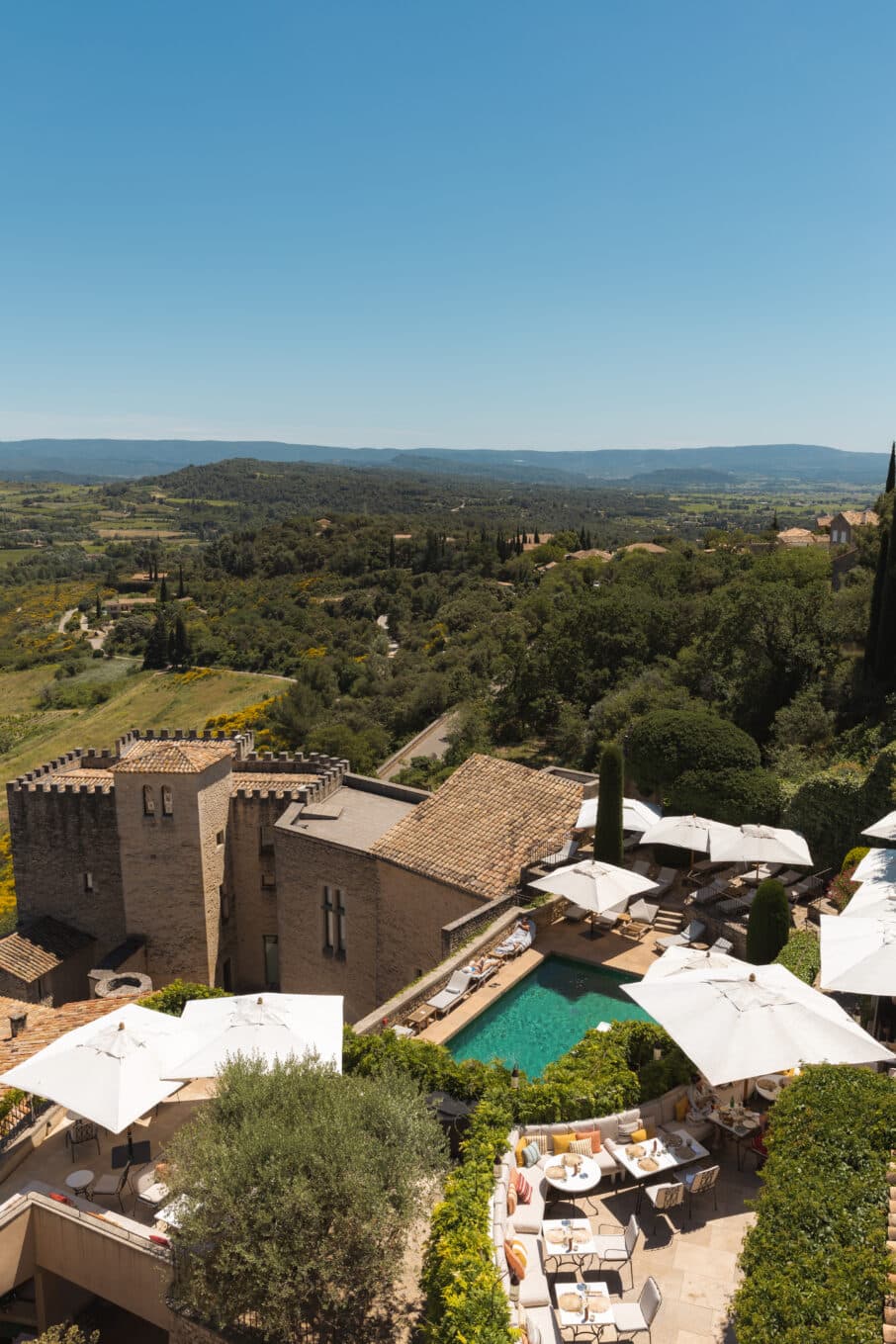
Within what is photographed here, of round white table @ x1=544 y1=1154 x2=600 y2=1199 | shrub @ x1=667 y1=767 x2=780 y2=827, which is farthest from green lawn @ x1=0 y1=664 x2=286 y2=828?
round white table @ x1=544 y1=1154 x2=600 y2=1199

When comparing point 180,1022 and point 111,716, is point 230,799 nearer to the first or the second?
point 180,1022

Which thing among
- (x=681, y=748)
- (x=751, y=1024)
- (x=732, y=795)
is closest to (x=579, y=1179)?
(x=751, y=1024)

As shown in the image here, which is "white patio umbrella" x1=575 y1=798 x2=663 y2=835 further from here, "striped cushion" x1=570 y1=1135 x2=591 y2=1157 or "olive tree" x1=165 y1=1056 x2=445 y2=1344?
"olive tree" x1=165 y1=1056 x2=445 y2=1344

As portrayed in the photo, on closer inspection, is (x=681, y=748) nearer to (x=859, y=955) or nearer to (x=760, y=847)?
(x=760, y=847)

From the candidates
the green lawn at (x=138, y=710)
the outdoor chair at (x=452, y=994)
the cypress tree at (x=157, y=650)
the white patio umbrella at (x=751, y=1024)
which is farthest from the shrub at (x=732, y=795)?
the cypress tree at (x=157, y=650)

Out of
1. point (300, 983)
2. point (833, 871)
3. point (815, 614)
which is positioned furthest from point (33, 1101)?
point (815, 614)

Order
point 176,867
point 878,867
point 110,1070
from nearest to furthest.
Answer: point 110,1070 → point 878,867 → point 176,867

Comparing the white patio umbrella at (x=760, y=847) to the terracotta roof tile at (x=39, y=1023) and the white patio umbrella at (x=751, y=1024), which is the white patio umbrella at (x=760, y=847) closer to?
the white patio umbrella at (x=751, y=1024)
